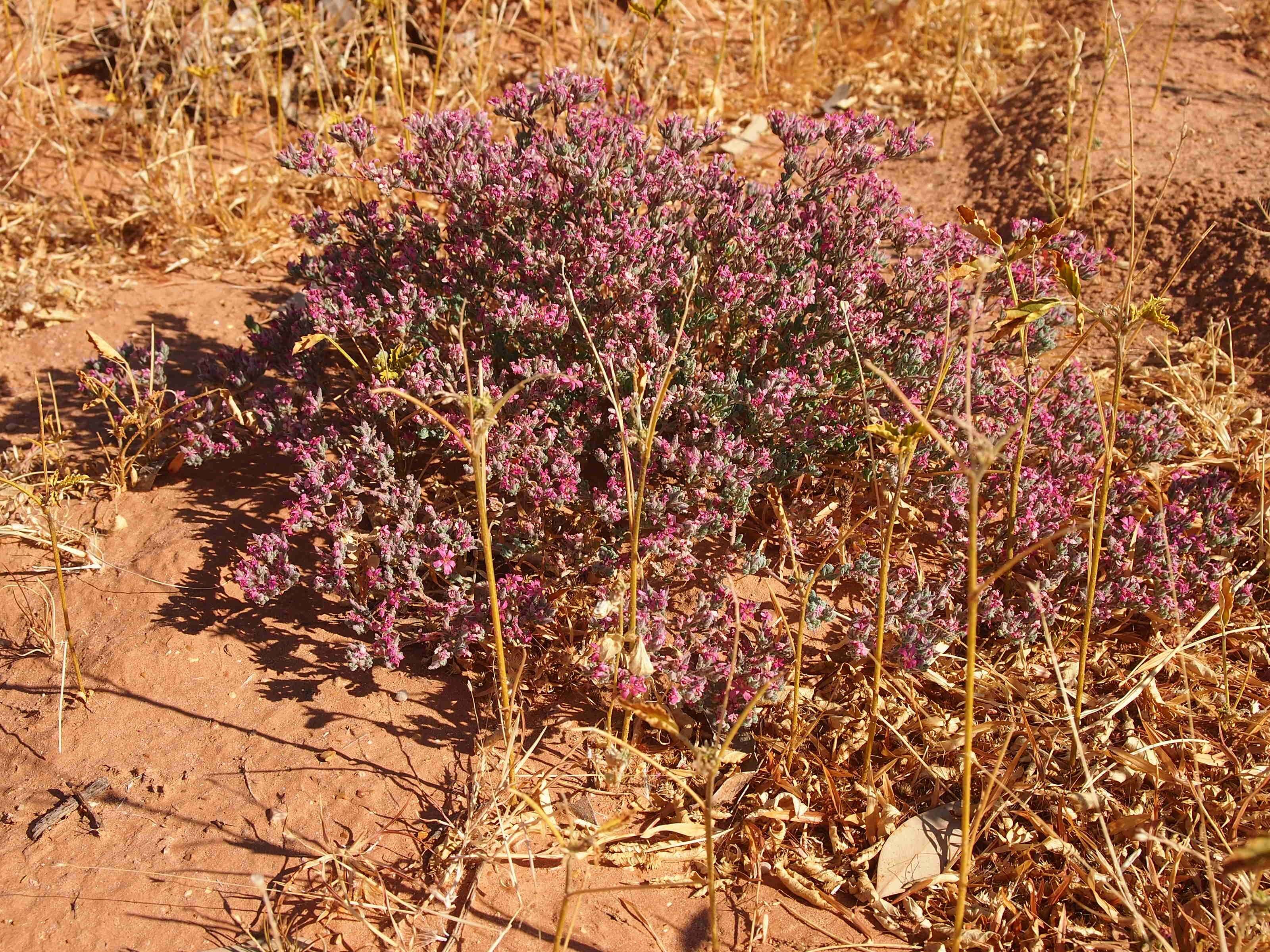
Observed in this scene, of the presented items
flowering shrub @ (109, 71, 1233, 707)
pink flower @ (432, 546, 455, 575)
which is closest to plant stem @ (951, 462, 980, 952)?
flowering shrub @ (109, 71, 1233, 707)

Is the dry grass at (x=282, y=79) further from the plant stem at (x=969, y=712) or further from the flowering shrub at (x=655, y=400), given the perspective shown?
the plant stem at (x=969, y=712)

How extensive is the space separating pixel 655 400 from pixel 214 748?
1646 millimetres

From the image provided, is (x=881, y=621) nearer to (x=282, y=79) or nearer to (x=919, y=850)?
(x=919, y=850)

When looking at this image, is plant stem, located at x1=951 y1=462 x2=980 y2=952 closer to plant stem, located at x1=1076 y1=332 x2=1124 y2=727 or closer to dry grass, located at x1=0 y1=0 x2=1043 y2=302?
plant stem, located at x1=1076 y1=332 x2=1124 y2=727

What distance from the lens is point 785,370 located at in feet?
10.4

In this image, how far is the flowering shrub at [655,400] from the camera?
3.03 metres

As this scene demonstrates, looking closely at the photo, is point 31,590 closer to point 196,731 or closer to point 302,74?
point 196,731

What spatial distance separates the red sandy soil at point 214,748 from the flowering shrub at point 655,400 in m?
0.24

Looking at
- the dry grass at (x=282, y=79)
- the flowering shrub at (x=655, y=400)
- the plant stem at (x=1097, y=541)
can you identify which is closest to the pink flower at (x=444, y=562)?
A: the flowering shrub at (x=655, y=400)

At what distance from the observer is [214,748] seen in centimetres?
290

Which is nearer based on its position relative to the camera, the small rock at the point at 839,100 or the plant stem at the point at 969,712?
the plant stem at the point at 969,712

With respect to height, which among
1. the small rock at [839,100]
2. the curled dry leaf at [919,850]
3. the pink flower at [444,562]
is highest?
the small rock at [839,100]

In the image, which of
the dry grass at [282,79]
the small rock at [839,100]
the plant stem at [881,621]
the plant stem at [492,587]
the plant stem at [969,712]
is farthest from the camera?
the small rock at [839,100]

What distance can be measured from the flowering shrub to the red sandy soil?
0.78 ft
